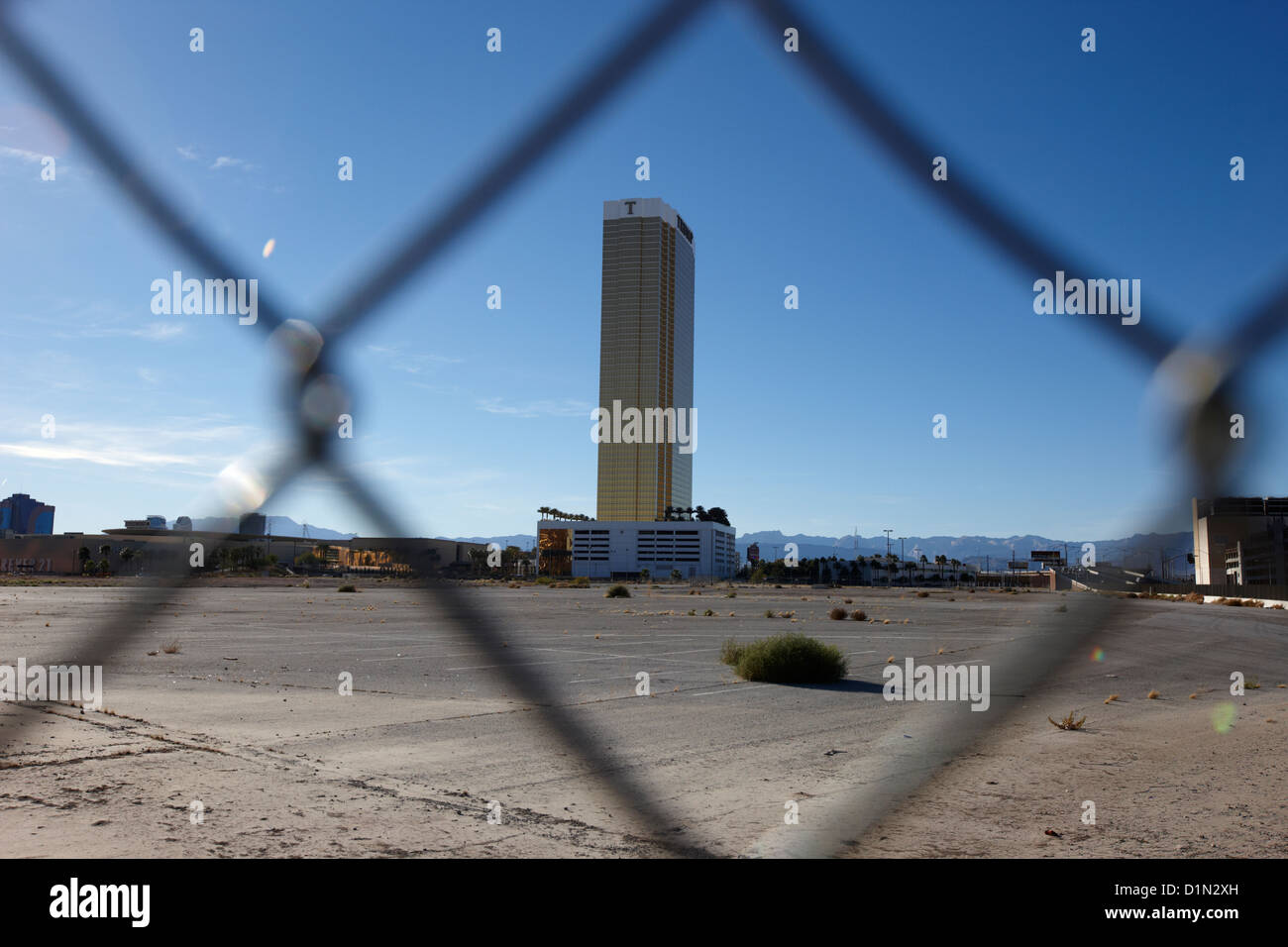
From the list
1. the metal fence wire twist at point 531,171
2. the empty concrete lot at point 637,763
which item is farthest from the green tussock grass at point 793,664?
the metal fence wire twist at point 531,171

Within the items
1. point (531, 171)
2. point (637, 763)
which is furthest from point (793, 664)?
point (531, 171)

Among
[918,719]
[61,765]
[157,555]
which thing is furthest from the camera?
[918,719]

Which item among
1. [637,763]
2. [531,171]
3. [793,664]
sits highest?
[531,171]

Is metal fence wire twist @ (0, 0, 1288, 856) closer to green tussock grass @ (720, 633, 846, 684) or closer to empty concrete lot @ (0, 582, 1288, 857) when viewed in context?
empty concrete lot @ (0, 582, 1288, 857)

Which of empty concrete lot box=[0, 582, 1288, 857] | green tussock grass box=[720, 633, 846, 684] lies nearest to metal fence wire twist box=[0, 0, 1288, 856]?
empty concrete lot box=[0, 582, 1288, 857]

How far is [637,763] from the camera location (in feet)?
27.2

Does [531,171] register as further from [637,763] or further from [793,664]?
[793,664]

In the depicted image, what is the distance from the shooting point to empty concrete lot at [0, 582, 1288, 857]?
17.1 feet

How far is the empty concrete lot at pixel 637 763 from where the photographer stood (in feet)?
17.1

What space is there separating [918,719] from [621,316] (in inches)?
7536
